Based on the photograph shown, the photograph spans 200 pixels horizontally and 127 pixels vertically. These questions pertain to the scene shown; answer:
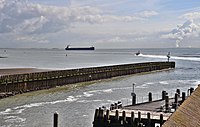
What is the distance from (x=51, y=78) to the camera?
6012 centimetres

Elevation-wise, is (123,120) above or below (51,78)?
above

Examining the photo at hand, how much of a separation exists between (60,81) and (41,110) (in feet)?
86.2

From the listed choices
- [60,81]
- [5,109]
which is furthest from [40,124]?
[60,81]

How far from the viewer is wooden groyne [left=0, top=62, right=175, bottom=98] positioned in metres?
51.2

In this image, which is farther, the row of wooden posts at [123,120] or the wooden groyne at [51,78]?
the wooden groyne at [51,78]

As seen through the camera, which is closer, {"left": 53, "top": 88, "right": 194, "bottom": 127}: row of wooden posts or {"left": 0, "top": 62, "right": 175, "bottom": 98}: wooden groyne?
{"left": 53, "top": 88, "right": 194, "bottom": 127}: row of wooden posts

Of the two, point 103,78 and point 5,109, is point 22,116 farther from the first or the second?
point 103,78

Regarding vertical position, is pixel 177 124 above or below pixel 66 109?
above

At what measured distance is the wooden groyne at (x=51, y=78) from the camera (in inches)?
2018

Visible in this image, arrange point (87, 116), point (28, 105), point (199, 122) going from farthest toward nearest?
point (28, 105) < point (87, 116) < point (199, 122)

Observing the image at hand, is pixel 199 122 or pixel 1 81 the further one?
pixel 1 81

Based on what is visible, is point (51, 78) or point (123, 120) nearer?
point (123, 120)

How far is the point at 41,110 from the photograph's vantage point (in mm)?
35875

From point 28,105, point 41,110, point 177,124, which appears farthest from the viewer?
point 28,105
